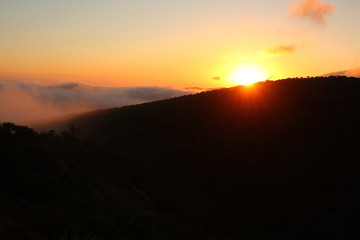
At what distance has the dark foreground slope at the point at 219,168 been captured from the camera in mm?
17656

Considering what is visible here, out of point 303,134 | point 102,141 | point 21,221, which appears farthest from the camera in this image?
point 102,141

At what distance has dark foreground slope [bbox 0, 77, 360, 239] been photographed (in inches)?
695

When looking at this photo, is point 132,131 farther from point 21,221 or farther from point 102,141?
point 21,221

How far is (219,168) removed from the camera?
36.0m

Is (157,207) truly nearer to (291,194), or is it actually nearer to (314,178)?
(291,194)

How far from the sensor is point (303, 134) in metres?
39.7

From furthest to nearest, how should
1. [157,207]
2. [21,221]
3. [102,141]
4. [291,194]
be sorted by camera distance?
[102,141]
[291,194]
[157,207]
[21,221]

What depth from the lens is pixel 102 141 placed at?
149ft

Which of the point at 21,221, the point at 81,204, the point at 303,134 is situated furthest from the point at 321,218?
the point at 21,221

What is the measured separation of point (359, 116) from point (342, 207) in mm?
17818

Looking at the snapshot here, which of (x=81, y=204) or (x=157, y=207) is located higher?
(x=81, y=204)

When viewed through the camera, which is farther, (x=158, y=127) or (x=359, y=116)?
(x=158, y=127)

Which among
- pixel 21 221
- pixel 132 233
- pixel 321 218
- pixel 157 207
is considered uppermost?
pixel 21 221

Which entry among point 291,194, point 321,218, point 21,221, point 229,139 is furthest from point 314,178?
point 21,221
